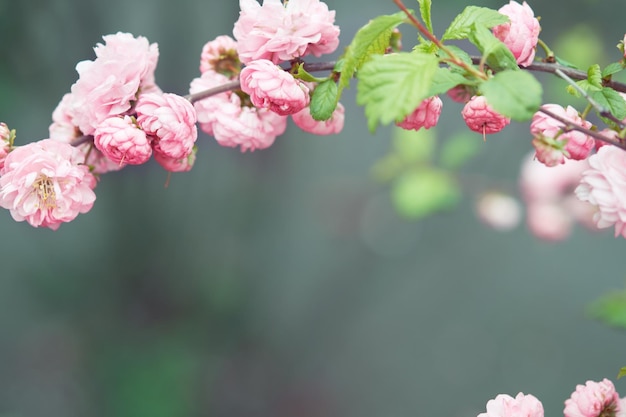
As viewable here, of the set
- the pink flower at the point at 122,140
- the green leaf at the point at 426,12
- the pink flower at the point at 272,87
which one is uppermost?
the green leaf at the point at 426,12

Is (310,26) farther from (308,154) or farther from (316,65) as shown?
(308,154)

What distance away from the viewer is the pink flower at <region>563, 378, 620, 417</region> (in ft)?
1.65

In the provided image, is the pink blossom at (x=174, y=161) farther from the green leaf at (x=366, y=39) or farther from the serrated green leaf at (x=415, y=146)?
the serrated green leaf at (x=415, y=146)

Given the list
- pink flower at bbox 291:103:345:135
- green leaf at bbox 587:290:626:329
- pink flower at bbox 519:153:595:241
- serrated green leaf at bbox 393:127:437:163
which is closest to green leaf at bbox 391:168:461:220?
serrated green leaf at bbox 393:127:437:163

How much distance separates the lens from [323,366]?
5.91 feet

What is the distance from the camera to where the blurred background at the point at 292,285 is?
164cm

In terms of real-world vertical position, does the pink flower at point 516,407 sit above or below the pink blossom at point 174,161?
below

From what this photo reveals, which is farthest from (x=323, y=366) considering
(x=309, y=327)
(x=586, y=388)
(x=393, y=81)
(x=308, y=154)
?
(x=393, y=81)

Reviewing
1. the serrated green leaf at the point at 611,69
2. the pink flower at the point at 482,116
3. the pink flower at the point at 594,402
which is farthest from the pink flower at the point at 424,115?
the pink flower at the point at 594,402

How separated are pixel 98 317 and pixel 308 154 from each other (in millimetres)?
701

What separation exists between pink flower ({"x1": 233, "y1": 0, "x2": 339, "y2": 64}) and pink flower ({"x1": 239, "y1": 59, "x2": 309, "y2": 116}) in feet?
0.10

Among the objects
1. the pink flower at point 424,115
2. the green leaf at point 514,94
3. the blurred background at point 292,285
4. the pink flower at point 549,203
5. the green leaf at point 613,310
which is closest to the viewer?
the green leaf at point 514,94

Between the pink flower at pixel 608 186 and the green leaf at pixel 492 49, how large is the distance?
0.09m

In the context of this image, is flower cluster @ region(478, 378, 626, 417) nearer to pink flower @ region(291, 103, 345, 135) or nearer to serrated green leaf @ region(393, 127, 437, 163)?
pink flower @ region(291, 103, 345, 135)
